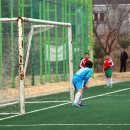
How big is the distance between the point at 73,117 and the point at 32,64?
281 inches

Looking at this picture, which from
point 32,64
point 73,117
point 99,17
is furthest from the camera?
point 99,17

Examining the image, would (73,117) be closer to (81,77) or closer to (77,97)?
(77,97)

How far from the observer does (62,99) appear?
839 inches

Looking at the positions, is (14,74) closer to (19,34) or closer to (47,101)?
(19,34)

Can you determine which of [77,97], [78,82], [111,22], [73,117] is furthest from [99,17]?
[73,117]

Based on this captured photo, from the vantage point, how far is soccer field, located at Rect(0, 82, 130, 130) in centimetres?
1348

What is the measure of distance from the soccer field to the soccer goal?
2.71 feet

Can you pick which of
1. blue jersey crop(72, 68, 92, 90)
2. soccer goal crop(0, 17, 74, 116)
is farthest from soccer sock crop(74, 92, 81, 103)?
soccer goal crop(0, 17, 74, 116)

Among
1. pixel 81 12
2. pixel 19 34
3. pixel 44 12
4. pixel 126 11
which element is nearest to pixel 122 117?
pixel 19 34

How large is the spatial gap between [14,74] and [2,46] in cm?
215

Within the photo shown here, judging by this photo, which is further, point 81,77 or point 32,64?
point 32,64

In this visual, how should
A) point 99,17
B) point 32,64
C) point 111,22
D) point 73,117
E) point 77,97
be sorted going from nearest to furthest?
1. point 73,117
2. point 77,97
3. point 32,64
4. point 111,22
5. point 99,17

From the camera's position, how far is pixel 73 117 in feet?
50.1

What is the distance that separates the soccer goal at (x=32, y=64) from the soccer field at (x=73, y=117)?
827 mm
